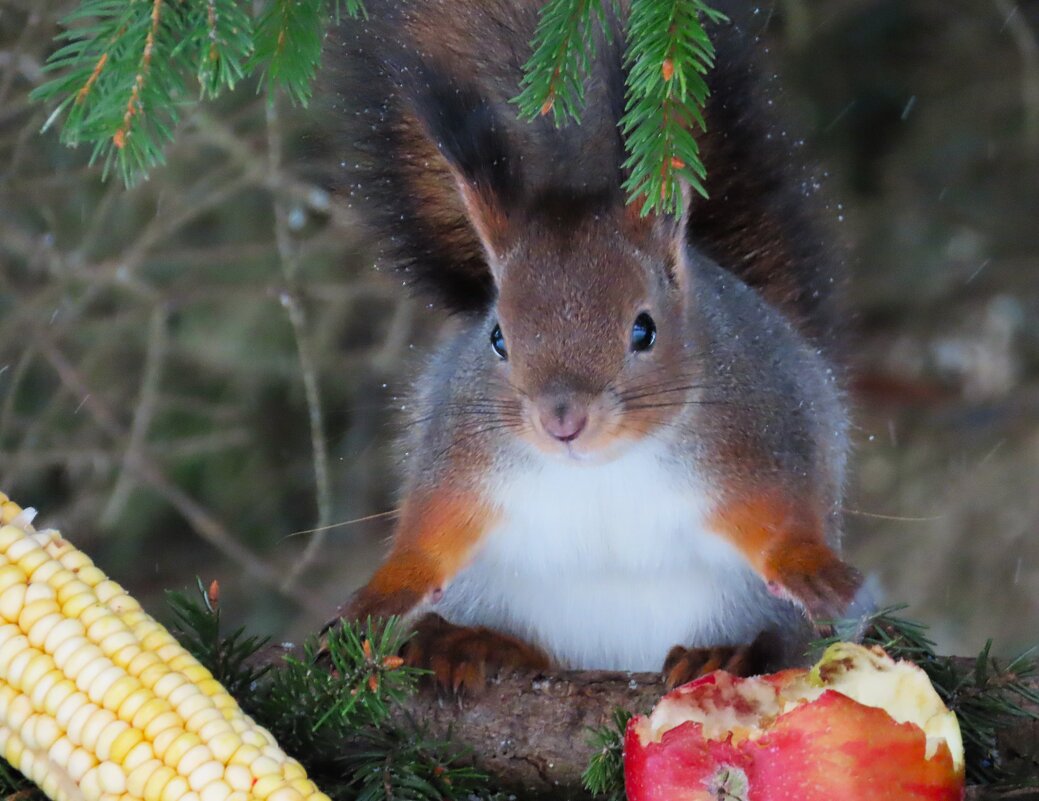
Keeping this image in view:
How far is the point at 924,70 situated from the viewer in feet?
8.05

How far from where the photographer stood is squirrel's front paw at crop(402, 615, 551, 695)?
105 cm

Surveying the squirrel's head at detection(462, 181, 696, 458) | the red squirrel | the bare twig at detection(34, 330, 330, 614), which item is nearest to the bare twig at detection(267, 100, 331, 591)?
the bare twig at detection(34, 330, 330, 614)

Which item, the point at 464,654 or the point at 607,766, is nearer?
the point at 607,766

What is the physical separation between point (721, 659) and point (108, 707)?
48 centimetres

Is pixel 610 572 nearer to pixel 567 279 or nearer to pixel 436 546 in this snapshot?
pixel 436 546

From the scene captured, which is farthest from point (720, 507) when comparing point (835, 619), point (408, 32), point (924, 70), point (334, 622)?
point (924, 70)

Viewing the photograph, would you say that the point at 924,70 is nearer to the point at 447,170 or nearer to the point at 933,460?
the point at 933,460

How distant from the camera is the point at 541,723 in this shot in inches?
39.7

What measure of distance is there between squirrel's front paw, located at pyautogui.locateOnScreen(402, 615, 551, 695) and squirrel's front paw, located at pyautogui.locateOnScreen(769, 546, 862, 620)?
0.72ft

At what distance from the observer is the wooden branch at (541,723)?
984 millimetres

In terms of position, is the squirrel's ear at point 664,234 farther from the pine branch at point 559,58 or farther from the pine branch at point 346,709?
the pine branch at point 346,709

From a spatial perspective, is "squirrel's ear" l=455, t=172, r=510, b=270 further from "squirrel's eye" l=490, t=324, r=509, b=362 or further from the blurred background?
the blurred background

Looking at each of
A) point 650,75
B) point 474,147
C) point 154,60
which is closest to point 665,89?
point 650,75

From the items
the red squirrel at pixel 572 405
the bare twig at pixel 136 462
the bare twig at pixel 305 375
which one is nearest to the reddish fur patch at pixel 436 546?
the red squirrel at pixel 572 405
